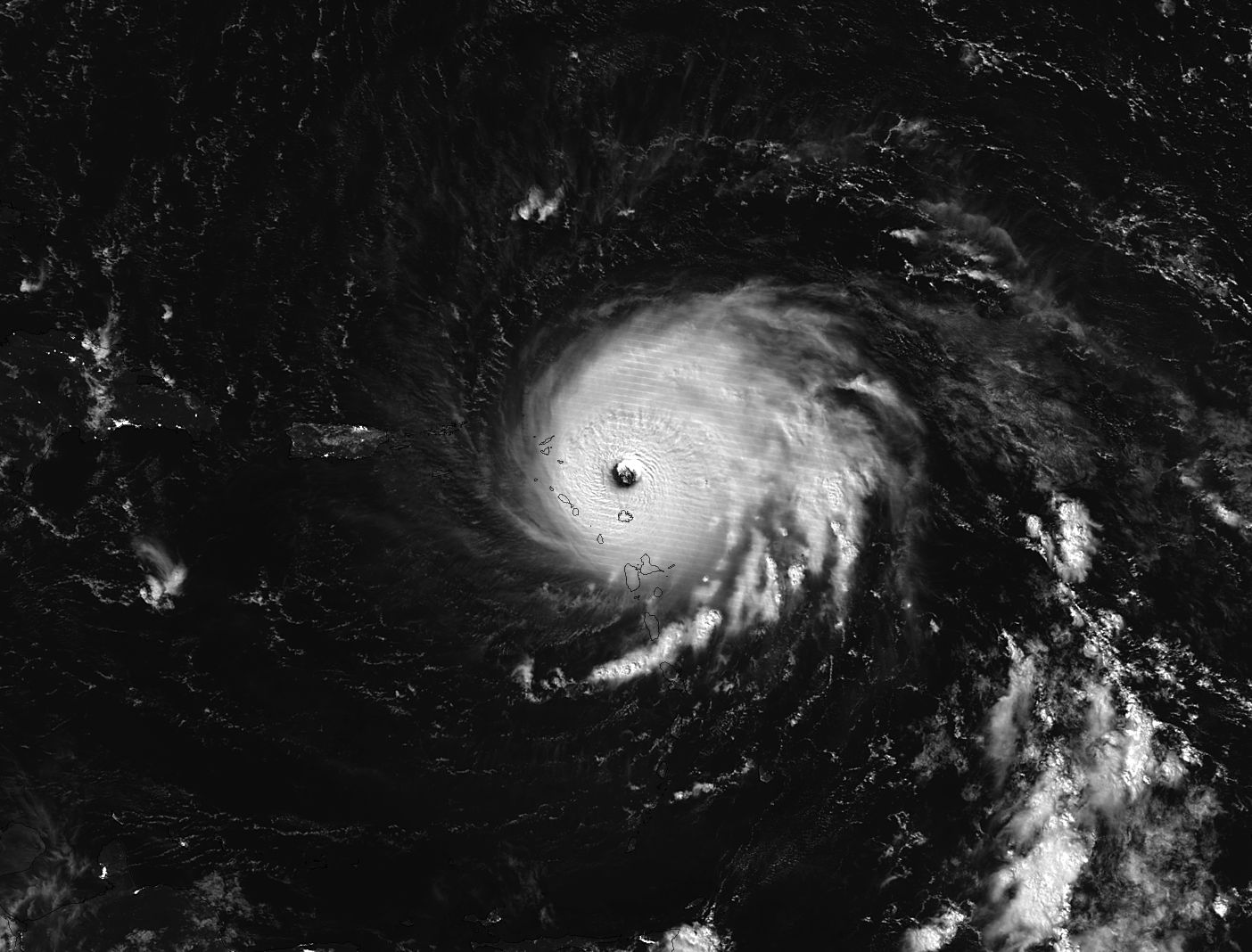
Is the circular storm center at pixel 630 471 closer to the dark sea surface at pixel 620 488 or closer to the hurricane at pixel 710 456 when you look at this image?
the hurricane at pixel 710 456

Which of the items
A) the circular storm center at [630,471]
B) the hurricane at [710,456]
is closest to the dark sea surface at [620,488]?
the hurricane at [710,456]

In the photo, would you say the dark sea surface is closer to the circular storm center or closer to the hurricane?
the hurricane

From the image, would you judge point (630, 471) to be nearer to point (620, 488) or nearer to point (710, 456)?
point (620, 488)

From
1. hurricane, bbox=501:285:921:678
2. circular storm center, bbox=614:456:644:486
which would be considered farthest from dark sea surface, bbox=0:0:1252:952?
circular storm center, bbox=614:456:644:486

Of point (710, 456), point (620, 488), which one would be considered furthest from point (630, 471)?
point (710, 456)

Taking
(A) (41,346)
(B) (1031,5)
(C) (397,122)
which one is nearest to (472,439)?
(C) (397,122)

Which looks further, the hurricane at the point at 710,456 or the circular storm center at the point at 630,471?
the circular storm center at the point at 630,471
